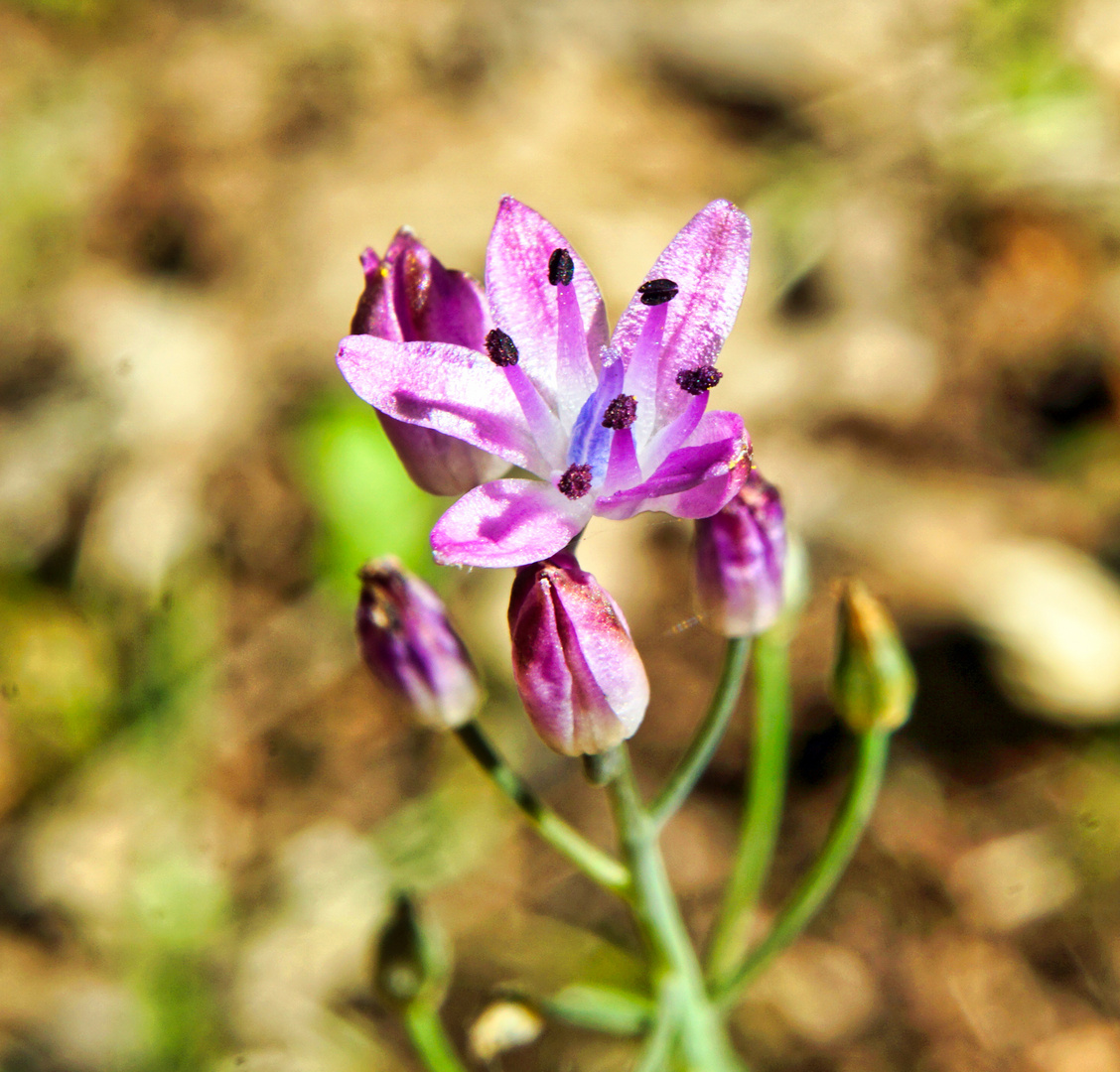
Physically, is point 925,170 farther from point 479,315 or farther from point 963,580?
point 479,315

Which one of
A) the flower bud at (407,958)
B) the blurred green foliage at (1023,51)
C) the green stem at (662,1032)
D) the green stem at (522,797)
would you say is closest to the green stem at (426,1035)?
the flower bud at (407,958)

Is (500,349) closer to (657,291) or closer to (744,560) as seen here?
(657,291)

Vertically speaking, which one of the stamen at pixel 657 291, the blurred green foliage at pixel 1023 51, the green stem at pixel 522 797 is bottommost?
the green stem at pixel 522 797

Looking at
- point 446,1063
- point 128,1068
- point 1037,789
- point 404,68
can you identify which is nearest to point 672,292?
point 446,1063

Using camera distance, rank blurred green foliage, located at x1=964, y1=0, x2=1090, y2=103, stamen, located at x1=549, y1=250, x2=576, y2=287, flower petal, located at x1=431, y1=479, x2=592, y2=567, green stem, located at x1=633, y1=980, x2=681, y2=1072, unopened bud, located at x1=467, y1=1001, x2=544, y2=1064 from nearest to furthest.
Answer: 1. flower petal, located at x1=431, y1=479, x2=592, y2=567
2. stamen, located at x1=549, y1=250, x2=576, y2=287
3. green stem, located at x1=633, y1=980, x2=681, y2=1072
4. unopened bud, located at x1=467, y1=1001, x2=544, y2=1064
5. blurred green foliage, located at x1=964, y1=0, x2=1090, y2=103

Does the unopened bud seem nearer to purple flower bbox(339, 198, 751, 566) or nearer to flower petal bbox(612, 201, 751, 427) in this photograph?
purple flower bbox(339, 198, 751, 566)

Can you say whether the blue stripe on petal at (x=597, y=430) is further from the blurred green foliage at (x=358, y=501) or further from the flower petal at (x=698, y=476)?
the blurred green foliage at (x=358, y=501)

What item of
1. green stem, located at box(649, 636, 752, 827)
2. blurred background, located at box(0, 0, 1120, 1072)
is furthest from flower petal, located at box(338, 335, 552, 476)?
blurred background, located at box(0, 0, 1120, 1072)
